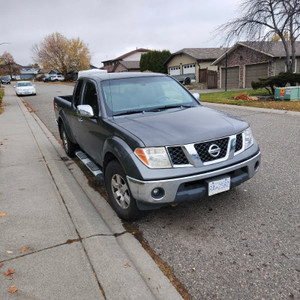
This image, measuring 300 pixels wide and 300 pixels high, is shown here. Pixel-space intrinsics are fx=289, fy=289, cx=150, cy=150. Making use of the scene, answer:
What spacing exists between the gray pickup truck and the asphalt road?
A: 47 cm

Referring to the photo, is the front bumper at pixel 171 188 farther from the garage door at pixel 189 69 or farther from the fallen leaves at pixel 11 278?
the garage door at pixel 189 69

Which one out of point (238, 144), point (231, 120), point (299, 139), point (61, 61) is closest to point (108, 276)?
point (238, 144)

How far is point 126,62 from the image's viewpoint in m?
62.6

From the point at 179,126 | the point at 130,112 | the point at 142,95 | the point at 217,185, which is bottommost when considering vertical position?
the point at 217,185

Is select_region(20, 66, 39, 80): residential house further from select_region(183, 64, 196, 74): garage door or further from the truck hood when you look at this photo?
the truck hood

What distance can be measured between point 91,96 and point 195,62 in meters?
34.8

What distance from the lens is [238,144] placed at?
3377 millimetres

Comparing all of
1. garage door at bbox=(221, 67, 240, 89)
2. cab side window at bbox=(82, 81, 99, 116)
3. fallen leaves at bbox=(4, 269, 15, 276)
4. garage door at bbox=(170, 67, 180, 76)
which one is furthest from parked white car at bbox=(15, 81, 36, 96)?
fallen leaves at bbox=(4, 269, 15, 276)

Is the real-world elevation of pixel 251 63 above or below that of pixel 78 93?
above

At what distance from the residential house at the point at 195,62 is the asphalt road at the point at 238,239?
31337mm

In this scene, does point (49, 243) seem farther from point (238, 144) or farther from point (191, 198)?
point (238, 144)

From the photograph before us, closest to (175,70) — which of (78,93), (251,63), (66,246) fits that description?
(251,63)

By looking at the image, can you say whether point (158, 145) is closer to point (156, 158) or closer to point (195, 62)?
point (156, 158)

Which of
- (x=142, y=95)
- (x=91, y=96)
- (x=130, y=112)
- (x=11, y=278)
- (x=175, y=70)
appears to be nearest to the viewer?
(x=11, y=278)
